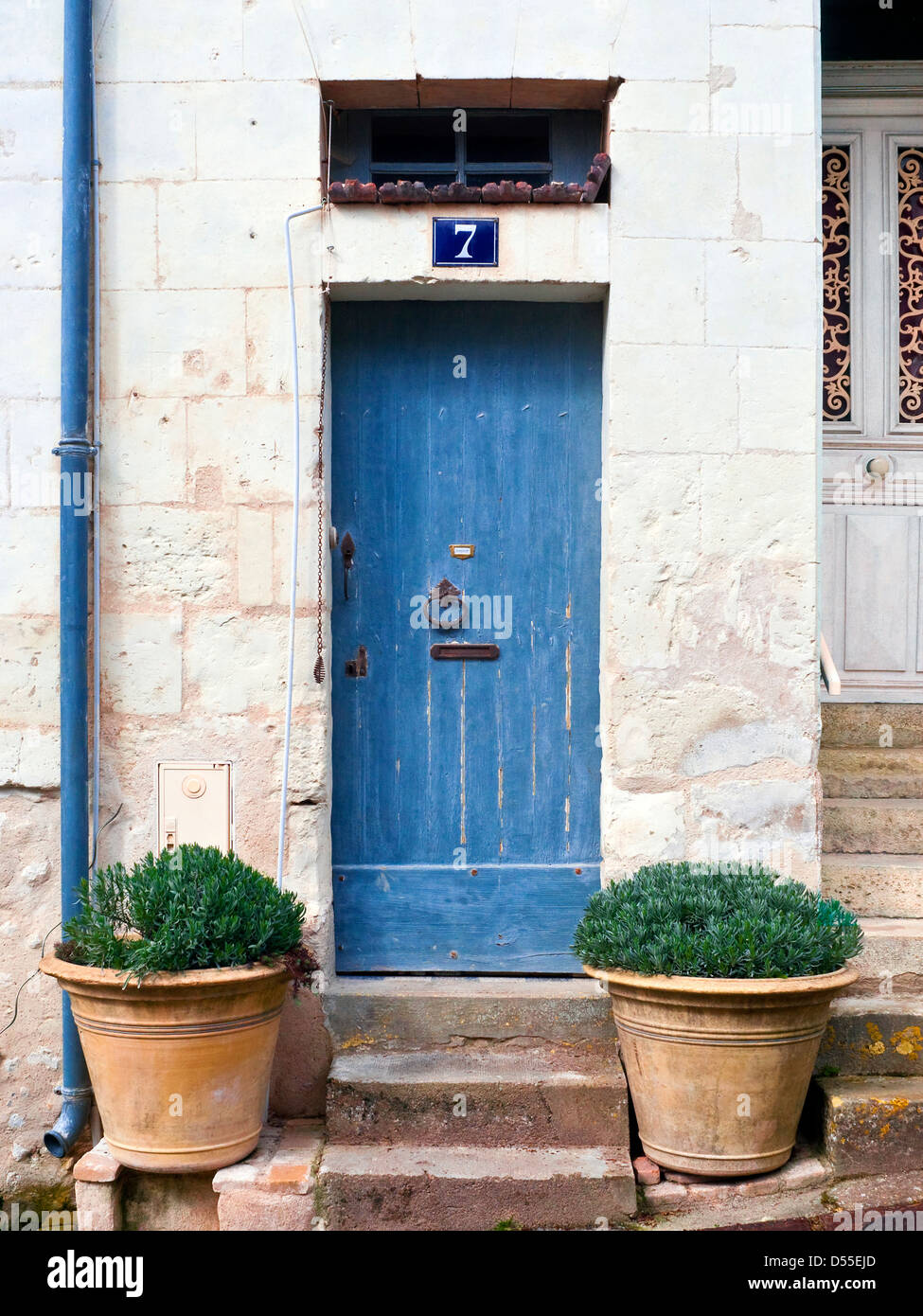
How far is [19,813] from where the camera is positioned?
3.51 meters

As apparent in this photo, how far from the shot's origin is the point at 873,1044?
338 centimetres

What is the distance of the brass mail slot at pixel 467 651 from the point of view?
3.69 m

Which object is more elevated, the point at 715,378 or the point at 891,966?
the point at 715,378

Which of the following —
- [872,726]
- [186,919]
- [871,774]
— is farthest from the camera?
[872,726]

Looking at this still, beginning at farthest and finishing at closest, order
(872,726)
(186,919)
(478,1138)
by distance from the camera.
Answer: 1. (872,726)
2. (478,1138)
3. (186,919)

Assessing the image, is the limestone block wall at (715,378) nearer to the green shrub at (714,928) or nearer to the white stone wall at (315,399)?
the white stone wall at (315,399)

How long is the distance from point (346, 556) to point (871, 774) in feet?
7.01

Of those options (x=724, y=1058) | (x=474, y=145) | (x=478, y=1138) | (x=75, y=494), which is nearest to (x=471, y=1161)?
(x=478, y=1138)

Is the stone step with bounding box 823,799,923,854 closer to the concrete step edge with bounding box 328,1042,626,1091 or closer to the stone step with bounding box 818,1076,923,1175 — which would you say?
the stone step with bounding box 818,1076,923,1175

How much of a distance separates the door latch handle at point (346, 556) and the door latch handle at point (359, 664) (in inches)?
0.6

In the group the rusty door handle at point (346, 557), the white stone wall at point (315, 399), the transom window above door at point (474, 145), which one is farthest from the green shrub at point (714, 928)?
the transom window above door at point (474, 145)

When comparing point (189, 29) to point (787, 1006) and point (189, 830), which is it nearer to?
point (189, 830)

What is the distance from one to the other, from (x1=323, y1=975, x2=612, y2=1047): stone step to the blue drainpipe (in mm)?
841

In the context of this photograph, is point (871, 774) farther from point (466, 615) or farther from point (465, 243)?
point (465, 243)
